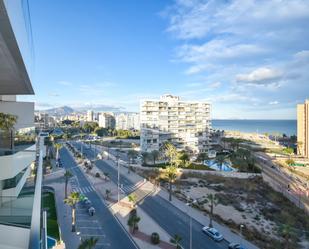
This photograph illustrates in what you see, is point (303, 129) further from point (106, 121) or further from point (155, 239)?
point (106, 121)

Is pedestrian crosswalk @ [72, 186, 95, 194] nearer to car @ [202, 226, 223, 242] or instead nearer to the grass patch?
the grass patch

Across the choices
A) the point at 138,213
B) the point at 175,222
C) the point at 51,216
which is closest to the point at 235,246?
the point at 175,222

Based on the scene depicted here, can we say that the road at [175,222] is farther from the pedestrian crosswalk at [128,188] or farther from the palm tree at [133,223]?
the pedestrian crosswalk at [128,188]

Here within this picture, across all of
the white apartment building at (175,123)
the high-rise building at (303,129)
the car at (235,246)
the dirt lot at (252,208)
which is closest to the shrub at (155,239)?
the car at (235,246)

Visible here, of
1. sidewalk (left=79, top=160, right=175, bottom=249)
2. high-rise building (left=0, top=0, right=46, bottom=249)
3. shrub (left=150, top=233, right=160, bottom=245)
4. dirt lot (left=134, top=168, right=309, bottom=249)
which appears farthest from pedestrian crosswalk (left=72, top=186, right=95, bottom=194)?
high-rise building (left=0, top=0, right=46, bottom=249)

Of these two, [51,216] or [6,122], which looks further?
[51,216]

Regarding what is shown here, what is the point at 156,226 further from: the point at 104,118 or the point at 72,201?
the point at 104,118
